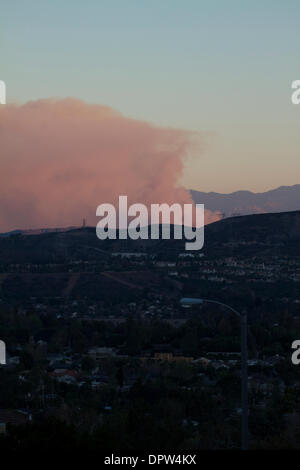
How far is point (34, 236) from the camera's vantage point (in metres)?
120

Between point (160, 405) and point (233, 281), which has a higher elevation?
point (233, 281)

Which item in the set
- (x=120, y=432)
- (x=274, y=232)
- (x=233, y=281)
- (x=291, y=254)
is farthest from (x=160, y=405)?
(x=274, y=232)

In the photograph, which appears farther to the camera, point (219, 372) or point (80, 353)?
point (80, 353)

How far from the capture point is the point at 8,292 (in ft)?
287

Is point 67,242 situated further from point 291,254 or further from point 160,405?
point 160,405

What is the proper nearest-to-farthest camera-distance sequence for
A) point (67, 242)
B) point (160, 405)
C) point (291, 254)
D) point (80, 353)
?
1. point (160, 405)
2. point (80, 353)
3. point (291, 254)
4. point (67, 242)

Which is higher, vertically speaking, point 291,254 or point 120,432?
point 291,254

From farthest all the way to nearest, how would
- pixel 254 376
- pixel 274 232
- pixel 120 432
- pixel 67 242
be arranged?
pixel 67 242 < pixel 274 232 < pixel 254 376 < pixel 120 432
